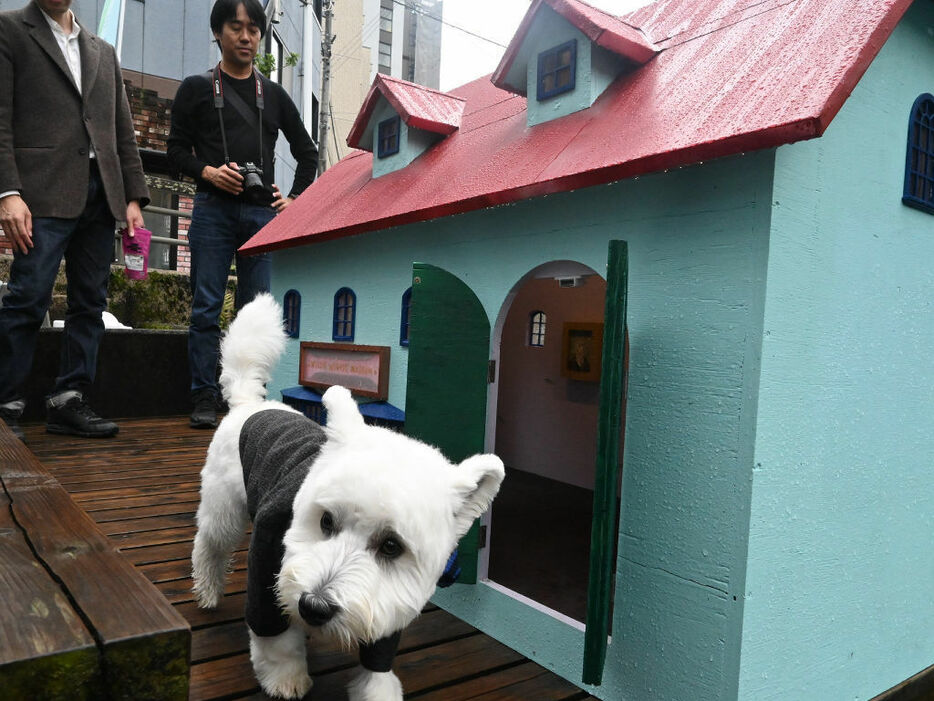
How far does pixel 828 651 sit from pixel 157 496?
3450 millimetres

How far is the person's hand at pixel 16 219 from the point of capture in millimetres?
3691

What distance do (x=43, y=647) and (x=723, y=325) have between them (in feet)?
6.51

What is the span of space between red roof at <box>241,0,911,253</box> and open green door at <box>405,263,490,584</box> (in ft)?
1.37

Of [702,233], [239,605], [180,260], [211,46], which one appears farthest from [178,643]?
[211,46]

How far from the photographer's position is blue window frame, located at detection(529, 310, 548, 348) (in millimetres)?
7074

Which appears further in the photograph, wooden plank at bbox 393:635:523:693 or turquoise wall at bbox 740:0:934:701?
wooden plank at bbox 393:635:523:693

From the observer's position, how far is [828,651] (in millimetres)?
2480

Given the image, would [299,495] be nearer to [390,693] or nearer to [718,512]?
[390,693]

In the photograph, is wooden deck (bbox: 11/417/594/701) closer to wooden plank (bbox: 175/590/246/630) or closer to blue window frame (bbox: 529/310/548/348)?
wooden plank (bbox: 175/590/246/630)

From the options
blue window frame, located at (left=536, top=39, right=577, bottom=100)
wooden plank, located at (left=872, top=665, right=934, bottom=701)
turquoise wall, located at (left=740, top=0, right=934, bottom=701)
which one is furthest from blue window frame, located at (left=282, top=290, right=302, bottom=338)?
wooden plank, located at (left=872, top=665, right=934, bottom=701)

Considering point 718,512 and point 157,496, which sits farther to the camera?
point 157,496

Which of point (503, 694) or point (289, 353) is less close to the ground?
point (289, 353)

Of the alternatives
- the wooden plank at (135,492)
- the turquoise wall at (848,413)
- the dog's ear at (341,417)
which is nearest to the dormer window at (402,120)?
the wooden plank at (135,492)

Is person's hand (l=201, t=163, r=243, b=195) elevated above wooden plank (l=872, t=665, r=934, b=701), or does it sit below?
above
